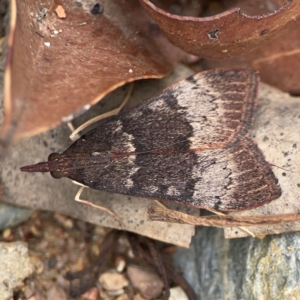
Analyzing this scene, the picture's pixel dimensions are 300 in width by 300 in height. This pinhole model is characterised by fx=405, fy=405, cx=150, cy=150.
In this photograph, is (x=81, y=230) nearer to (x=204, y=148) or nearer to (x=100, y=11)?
(x=204, y=148)

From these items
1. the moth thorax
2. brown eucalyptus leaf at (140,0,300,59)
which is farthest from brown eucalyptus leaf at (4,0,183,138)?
the moth thorax

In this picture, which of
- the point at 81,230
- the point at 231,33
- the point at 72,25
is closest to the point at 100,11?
the point at 72,25

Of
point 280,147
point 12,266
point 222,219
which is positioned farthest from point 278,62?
point 12,266

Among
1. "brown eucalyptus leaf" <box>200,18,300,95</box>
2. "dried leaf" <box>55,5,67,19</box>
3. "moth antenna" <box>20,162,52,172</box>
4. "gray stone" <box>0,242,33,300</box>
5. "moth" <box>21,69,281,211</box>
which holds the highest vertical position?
"brown eucalyptus leaf" <box>200,18,300,95</box>

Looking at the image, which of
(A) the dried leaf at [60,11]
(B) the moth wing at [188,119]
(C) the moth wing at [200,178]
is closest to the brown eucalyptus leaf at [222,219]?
(C) the moth wing at [200,178]

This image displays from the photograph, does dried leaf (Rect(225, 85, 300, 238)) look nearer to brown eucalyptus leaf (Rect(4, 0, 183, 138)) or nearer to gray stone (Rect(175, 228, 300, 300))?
gray stone (Rect(175, 228, 300, 300))

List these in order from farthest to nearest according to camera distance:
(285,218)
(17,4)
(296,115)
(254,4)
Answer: (296,115), (254,4), (285,218), (17,4)

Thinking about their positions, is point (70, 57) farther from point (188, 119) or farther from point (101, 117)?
point (188, 119)
